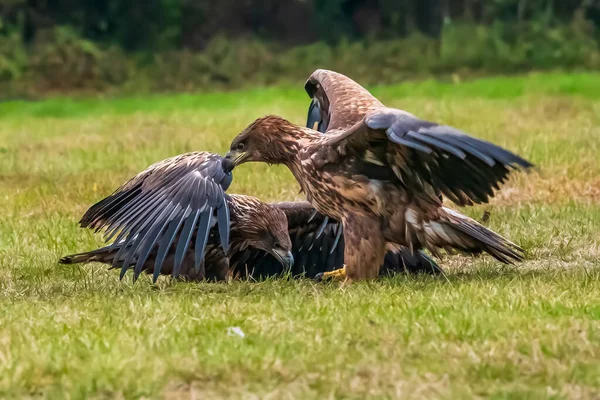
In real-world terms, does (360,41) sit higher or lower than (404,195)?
lower

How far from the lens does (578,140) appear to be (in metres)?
10.8

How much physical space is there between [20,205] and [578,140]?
5.30 m

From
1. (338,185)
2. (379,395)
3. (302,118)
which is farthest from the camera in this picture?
(302,118)

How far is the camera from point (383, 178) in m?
5.23

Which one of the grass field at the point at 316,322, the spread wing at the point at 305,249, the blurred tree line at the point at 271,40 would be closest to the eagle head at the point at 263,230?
the spread wing at the point at 305,249

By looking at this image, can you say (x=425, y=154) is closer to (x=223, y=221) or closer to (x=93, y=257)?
(x=223, y=221)

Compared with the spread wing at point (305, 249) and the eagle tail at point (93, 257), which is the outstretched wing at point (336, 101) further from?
the eagle tail at point (93, 257)

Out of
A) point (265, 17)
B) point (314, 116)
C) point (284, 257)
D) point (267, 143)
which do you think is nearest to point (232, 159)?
point (267, 143)

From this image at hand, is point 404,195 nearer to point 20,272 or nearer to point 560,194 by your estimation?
point 20,272

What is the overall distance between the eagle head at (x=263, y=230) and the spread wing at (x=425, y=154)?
0.76 m

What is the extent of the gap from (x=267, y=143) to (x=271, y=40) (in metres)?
17.7

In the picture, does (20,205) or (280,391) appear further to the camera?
(20,205)

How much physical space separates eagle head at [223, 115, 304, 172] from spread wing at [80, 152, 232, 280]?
12 cm

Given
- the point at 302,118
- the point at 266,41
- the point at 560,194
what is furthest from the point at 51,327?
the point at 266,41
